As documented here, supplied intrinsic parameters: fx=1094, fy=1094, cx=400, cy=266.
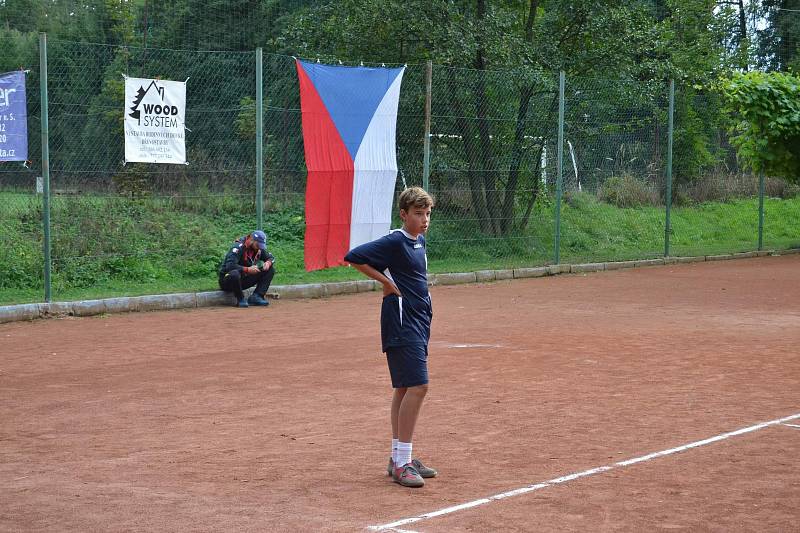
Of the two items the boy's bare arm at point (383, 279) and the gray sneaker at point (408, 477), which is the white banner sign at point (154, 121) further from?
the gray sneaker at point (408, 477)

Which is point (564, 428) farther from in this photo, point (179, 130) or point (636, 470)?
point (179, 130)

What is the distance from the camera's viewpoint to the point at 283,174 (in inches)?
666

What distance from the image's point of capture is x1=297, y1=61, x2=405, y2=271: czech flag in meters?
16.8

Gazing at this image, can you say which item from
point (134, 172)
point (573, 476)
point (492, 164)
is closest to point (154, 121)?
point (134, 172)

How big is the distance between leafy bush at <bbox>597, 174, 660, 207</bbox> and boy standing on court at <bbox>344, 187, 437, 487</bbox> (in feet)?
56.9

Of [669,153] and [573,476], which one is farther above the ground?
[669,153]

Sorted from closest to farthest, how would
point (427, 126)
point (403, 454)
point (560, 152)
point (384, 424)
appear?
point (403, 454) < point (384, 424) < point (427, 126) < point (560, 152)

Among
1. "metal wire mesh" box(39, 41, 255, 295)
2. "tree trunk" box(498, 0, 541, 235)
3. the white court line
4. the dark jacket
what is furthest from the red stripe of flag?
the white court line

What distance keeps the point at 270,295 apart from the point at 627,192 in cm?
1095

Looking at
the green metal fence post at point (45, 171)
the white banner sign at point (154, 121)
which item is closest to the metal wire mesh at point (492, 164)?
the white banner sign at point (154, 121)

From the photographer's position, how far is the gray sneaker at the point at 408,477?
241 inches

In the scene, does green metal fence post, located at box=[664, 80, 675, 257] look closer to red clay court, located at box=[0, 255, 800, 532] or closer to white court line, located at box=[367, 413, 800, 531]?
red clay court, located at box=[0, 255, 800, 532]

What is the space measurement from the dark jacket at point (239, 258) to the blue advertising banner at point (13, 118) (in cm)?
313

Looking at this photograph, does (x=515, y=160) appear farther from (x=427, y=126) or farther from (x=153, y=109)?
(x=153, y=109)
